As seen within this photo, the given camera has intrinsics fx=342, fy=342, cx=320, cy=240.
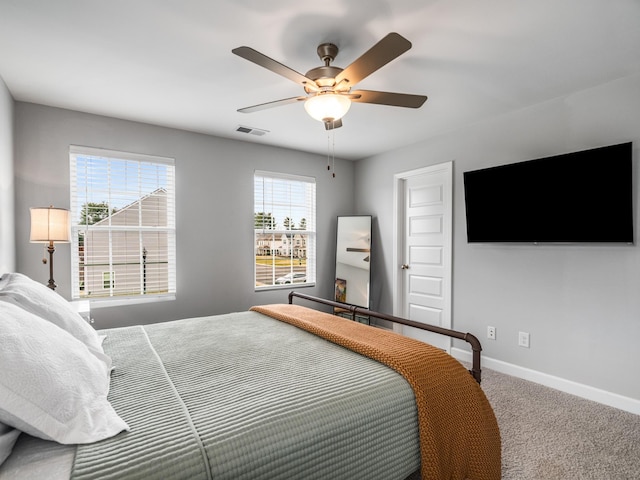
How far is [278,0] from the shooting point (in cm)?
171

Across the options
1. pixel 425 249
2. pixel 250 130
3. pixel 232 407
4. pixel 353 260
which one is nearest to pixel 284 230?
pixel 353 260

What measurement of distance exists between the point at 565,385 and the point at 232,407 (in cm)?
294

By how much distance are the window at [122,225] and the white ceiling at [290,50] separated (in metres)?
0.55

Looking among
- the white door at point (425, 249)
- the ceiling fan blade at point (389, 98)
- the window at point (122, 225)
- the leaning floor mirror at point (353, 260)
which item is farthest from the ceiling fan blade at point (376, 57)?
the leaning floor mirror at point (353, 260)

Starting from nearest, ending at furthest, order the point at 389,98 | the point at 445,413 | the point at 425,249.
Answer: the point at 445,413 < the point at 389,98 < the point at 425,249

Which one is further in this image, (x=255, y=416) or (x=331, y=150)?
(x=331, y=150)

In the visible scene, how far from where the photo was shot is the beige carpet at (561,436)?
1.87 m

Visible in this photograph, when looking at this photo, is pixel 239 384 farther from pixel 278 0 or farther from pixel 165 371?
pixel 278 0

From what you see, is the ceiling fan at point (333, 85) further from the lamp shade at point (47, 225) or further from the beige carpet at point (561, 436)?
the beige carpet at point (561, 436)

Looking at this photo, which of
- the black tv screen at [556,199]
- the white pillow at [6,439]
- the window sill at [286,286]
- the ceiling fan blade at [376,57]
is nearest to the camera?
the white pillow at [6,439]

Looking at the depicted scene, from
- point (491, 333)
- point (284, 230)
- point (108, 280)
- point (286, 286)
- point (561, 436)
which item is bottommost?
point (561, 436)

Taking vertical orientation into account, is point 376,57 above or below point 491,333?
above

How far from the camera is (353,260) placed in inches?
183

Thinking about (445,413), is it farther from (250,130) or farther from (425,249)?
(250,130)
